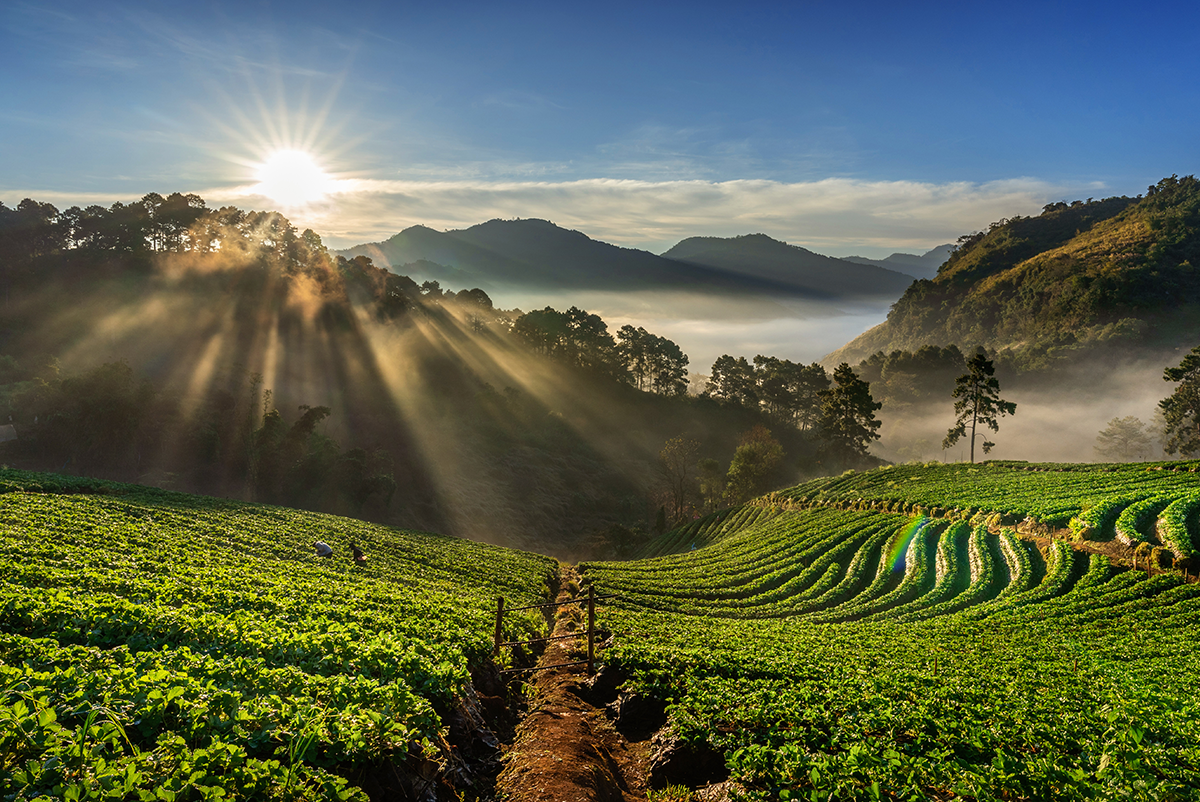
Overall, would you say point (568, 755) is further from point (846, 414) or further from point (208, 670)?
point (846, 414)

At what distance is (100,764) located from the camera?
6.29m

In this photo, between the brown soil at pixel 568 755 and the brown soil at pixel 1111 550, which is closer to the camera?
the brown soil at pixel 568 755

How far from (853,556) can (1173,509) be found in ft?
58.3

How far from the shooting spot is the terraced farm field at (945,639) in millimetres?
9875

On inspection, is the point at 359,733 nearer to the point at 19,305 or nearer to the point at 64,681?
the point at 64,681

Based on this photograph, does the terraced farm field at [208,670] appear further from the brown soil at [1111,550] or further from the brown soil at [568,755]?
the brown soil at [1111,550]

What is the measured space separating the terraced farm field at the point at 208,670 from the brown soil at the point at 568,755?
1.50 meters

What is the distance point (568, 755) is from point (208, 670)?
23.5 ft

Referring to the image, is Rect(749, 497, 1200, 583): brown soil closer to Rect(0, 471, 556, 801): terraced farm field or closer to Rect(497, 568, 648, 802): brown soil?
Rect(497, 568, 648, 802): brown soil

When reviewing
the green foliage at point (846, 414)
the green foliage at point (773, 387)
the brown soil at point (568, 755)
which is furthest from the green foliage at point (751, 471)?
the brown soil at point (568, 755)

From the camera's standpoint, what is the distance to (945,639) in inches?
999

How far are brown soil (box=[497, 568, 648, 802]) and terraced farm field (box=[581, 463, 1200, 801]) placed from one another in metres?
1.53

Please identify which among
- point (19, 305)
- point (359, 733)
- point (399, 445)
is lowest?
point (399, 445)

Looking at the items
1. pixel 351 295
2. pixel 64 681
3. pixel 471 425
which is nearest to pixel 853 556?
pixel 64 681
